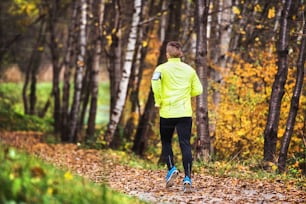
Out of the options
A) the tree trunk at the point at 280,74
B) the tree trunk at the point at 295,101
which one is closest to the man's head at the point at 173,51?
the tree trunk at the point at 295,101

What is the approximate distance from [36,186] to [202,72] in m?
8.25

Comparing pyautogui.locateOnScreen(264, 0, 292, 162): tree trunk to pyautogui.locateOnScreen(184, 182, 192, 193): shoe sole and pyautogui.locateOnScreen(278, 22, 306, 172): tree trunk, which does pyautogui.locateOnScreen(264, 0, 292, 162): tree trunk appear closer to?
pyautogui.locateOnScreen(278, 22, 306, 172): tree trunk

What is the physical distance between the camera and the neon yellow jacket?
9477mm

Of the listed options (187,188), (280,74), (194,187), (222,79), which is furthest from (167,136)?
(222,79)

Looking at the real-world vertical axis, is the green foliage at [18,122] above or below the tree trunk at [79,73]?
below

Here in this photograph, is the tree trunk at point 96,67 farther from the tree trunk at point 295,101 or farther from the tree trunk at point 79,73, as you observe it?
the tree trunk at point 295,101

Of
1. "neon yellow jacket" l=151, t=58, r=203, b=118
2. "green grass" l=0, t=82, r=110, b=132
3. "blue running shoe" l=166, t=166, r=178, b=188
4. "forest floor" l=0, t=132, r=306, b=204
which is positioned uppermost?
"neon yellow jacket" l=151, t=58, r=203, b=118

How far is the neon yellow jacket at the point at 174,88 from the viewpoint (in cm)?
948

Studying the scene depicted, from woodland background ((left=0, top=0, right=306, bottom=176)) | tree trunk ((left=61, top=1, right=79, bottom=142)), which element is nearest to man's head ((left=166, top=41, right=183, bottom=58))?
woodland background ((left=0, top=0, right=306, bottom=176))

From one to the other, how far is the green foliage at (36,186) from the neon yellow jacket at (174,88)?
2.96 metres

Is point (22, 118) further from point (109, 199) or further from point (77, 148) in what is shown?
point (109, 199)

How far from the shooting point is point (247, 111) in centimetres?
1717

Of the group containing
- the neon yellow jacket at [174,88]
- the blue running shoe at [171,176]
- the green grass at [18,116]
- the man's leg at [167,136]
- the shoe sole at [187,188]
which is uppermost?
the neon yellow jacket at [174,88]

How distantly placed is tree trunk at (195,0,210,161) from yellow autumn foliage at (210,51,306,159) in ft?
5.92
